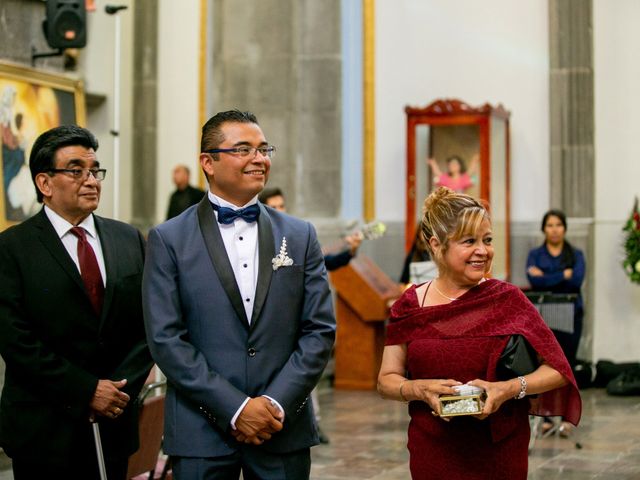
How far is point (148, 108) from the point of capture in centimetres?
1517

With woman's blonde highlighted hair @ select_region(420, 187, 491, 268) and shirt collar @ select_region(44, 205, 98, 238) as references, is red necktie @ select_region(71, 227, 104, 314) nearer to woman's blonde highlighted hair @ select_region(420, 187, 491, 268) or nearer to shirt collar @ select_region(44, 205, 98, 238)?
shirt collar @ select_region(44, 205, 98, 238)

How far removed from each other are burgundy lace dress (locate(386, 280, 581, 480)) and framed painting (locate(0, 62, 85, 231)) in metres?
5.54

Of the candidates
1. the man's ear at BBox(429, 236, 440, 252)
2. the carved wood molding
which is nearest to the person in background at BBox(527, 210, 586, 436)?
the carved wood molding

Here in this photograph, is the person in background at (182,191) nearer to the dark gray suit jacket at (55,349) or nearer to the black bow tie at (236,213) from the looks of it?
the dark gray suit jacket at (55,349)

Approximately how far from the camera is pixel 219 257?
13.4 ft

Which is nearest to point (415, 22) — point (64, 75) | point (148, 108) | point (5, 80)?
point (148, 108)

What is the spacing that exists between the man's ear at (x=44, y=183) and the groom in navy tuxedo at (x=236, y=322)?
2.32ft

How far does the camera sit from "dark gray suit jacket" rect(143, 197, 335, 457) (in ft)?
13.0

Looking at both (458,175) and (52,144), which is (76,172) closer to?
(52,144)

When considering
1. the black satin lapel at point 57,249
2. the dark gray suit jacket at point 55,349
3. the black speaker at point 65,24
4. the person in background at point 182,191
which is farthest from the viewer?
the person in background at point 182,191

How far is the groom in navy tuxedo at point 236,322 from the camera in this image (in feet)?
13.0

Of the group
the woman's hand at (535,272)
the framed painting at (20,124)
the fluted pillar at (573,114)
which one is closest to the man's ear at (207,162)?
the framed painting at (20,124)

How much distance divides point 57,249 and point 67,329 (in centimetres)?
31

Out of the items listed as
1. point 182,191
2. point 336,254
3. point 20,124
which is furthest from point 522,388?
point 182,191
